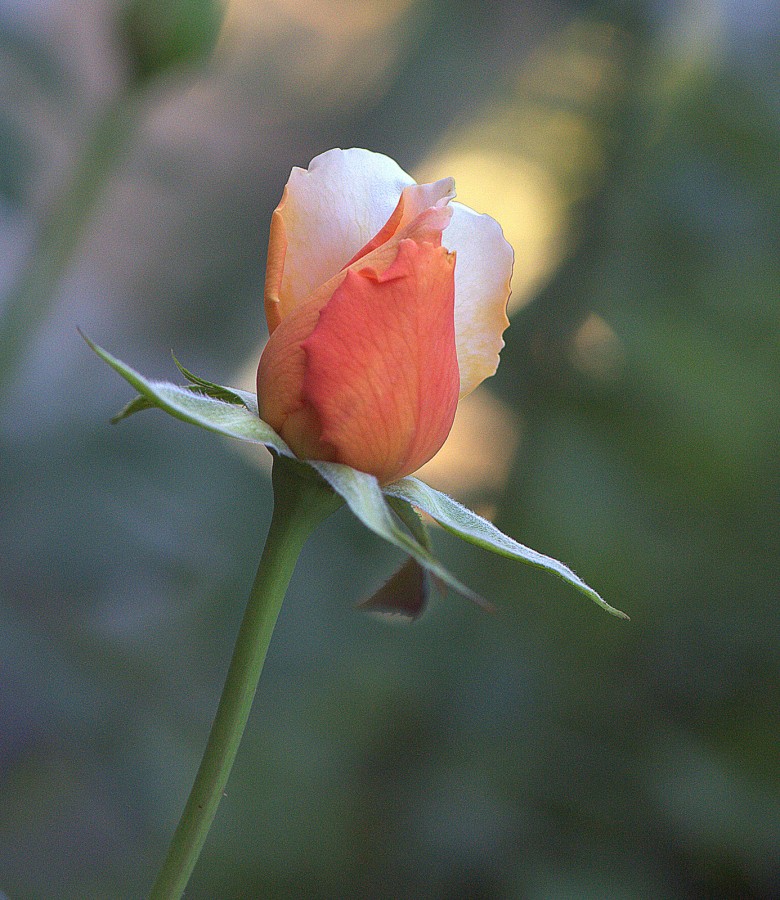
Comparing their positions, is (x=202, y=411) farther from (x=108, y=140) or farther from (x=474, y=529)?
(x=108, y=140)

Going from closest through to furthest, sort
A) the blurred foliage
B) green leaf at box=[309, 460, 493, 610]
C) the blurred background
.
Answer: green leaf at box=[309, 460, 493, 610]
the blurred foliage
the blurred background

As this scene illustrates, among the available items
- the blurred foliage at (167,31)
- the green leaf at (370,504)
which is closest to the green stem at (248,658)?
the green leaf at (370,504)

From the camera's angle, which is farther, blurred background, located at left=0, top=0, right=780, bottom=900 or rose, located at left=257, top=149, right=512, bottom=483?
blurred background, located at left=0, top=0, right=780, bottom=900

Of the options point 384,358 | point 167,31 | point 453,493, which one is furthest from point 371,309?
point 453,493

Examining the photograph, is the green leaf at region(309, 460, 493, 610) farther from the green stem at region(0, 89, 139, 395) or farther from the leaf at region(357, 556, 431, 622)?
the green stem at region(0, 89, 139, 395)

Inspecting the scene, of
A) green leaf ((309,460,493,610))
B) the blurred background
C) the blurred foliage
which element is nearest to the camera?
green leaf ((309,460,493,610))

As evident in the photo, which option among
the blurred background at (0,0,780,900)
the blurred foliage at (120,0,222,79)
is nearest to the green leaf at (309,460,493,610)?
the blurred foliage at (120,0,222,79)

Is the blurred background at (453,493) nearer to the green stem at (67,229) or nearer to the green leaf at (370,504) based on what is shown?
the green stem at (67,229)

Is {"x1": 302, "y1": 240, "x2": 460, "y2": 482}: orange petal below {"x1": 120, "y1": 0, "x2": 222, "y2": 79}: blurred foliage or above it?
below
